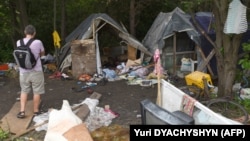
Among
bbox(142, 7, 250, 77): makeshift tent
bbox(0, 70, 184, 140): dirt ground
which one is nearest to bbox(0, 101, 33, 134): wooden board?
bbox(0, 70, 184, 140): dirt ground

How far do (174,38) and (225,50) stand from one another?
11.7 feet

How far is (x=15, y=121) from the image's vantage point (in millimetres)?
6824

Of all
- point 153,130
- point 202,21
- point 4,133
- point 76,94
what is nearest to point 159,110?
point 153,130

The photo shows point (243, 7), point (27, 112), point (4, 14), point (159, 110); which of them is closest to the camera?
point (159, 110)

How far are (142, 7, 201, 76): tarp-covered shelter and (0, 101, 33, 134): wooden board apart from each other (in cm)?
518

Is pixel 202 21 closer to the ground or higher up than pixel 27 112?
higher up

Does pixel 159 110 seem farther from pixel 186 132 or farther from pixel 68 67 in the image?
pixel 68 67

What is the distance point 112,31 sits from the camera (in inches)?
501

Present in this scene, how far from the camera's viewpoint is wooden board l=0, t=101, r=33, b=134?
644cm

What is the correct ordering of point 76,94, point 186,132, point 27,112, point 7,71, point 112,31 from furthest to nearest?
point 112,31 → point 7,71 → point 76,94 → point 27,112 → point 186,132

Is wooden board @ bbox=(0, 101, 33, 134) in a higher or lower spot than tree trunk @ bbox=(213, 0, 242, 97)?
lower

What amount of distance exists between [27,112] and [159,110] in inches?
158

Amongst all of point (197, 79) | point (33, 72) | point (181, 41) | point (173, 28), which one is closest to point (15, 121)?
point (33, 72)

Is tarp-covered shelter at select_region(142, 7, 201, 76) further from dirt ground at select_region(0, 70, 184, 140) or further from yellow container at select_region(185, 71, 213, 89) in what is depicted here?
yellow container at select_region(185, 71, 213, 89)
